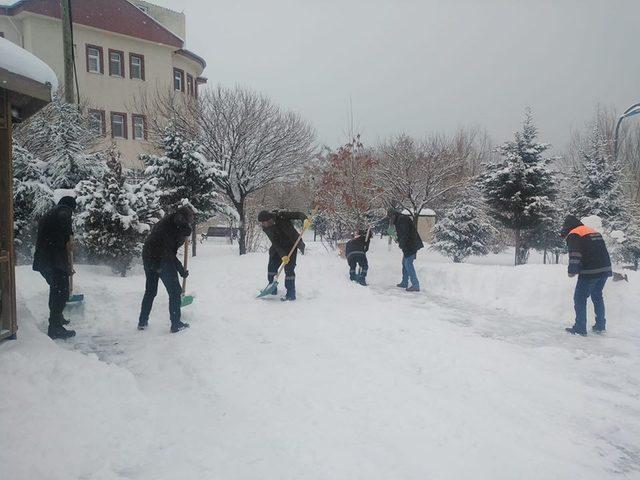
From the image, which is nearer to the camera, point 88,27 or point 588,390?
point 588,390

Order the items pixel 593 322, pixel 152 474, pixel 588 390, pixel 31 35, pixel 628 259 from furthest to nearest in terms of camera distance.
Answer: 1. pixel 31 35
2. pixel 628 259
3. pixel 593 322
4. pixel 588 390
5. pixel 152 474

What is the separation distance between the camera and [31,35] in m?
20.1

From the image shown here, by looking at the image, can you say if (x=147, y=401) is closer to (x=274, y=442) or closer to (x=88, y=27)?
(x=274, y=442)

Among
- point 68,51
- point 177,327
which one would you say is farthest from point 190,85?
Result: point 177,327

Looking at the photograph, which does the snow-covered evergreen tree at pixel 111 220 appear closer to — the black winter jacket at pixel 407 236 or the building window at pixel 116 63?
the black winter jacket at pixel 407 236

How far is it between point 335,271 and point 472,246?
7.70m

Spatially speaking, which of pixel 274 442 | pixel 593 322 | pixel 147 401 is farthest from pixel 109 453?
pixel 593 322

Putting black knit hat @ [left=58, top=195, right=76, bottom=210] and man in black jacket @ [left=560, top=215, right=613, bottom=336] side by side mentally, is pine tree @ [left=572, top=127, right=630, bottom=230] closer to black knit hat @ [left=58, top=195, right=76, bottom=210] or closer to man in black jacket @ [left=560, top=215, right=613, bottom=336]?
man in black jacket @ [left=560, top=215, right=613, bottom=336]

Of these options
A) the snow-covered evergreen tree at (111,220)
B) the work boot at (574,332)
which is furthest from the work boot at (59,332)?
the work boot at (574,332)

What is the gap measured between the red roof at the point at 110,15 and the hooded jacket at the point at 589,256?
2285 centimetres

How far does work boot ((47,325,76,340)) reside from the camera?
209 inches

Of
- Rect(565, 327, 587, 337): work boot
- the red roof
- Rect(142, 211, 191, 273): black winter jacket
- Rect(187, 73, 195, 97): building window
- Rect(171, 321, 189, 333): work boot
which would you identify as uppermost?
the red roof

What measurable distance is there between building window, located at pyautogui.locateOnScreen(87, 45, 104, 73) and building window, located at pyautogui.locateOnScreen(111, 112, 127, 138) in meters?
2.20

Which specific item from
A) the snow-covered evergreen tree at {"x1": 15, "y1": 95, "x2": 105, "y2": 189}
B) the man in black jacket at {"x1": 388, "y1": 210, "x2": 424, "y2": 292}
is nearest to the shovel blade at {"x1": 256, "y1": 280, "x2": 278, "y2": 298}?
the man in black jacket at {"x1": 388, "y1": 210, "x2": 424, "y2": 292}
